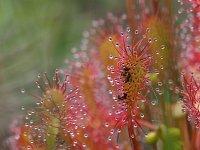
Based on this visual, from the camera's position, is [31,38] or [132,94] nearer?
[132,94]

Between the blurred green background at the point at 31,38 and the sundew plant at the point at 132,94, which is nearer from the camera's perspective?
the sundew plant at the point at 132,94

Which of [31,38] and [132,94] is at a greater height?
[31,38]

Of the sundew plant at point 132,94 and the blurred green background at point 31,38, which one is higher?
the blurred green background at point 31,38

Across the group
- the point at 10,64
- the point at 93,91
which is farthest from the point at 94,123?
the point at 10,64

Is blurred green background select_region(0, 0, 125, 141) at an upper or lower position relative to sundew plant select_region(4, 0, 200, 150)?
upper

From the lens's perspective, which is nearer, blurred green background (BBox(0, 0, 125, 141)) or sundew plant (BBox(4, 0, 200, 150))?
sundew plant (BBox(4, 0, 200, 150))
